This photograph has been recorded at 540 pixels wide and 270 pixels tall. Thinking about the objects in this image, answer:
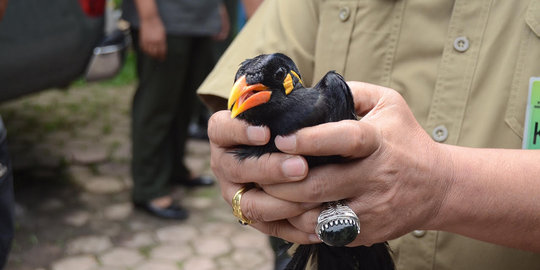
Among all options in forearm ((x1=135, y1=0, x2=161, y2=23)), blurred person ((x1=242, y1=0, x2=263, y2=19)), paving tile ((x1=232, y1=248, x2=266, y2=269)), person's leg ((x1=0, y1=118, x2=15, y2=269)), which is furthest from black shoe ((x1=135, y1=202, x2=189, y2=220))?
person's leg ((x1=0, y1=118, x2=15, y2=269))

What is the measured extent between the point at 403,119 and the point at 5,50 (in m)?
3.62

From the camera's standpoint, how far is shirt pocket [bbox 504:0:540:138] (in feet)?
4.80

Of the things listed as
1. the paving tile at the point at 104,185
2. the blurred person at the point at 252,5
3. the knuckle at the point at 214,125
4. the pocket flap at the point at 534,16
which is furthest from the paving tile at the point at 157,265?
the pocket flap at the point at 534,16

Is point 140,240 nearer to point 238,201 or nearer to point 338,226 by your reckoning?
point 238,201

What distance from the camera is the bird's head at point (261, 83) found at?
1306 millimetres

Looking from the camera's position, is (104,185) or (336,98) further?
(104,185)

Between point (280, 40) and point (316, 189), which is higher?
point (280, 40)

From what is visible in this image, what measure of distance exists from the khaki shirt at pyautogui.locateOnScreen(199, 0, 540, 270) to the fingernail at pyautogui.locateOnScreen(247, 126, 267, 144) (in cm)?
41

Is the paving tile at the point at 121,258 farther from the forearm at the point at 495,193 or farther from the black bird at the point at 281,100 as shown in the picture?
the forearm at the point at 495,193

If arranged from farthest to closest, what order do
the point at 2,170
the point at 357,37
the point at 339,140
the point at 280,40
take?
the point at 2,170, the point at 280,40, the point at 357,37, the point at 339,140

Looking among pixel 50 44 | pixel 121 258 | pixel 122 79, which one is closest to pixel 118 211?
pixel 121 258

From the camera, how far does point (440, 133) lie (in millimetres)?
1576

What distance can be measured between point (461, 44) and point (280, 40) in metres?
0.56

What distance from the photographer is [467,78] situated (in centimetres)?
156
